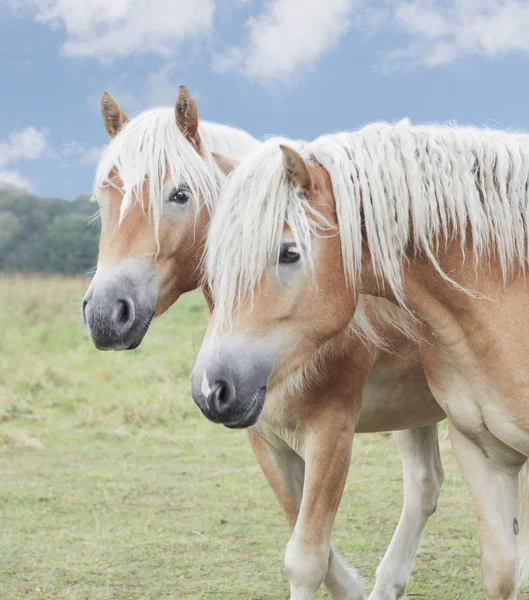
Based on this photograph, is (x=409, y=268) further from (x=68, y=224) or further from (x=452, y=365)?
(x=68, y=224)

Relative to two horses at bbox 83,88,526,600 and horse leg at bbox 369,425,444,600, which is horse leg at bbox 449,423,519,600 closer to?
two horses at bbox 83,88,526,600

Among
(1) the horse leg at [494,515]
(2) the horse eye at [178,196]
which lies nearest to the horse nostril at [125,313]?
(2) the horse eye at [178,196]

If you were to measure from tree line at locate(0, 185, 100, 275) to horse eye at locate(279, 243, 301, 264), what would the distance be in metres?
12.2

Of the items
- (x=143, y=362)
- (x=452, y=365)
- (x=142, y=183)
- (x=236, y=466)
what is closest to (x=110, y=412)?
(x=143, y=362)

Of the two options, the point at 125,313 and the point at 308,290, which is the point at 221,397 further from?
the point at 125,313

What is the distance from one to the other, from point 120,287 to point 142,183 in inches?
18.5

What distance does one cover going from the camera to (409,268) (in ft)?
8.16

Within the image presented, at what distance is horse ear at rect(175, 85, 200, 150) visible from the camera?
10.9 ft

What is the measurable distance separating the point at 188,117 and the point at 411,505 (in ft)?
7.51

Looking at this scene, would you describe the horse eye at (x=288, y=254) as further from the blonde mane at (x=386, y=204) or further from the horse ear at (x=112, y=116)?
the horse ear at (x=112, y=116)

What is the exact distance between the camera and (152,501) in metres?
5.74

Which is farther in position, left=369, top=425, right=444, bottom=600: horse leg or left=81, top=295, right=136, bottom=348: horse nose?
left=369, top=425, right=444, bottom=600: horse leg

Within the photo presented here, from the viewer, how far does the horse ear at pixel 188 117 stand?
10.9 ft

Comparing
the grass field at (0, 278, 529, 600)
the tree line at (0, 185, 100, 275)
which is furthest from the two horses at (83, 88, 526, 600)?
the tree line at (0, 185, 100, 275)
